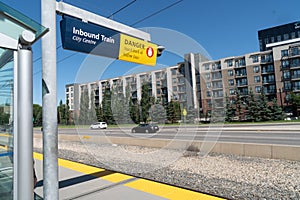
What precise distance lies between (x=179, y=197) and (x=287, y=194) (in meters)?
1.98

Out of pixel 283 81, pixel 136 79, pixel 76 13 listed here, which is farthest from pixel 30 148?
pixel 283 81

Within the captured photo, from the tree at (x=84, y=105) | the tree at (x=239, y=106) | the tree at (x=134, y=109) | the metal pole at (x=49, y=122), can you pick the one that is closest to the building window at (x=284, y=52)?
the tree at (x=239, y=106)

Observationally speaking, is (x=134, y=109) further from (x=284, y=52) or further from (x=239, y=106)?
(x=284, y=52)

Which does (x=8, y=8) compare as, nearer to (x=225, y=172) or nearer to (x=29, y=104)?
(x=29, y=104)

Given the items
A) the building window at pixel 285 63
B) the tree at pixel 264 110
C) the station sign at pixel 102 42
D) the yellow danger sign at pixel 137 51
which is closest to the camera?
the station sign at pixel 102 42

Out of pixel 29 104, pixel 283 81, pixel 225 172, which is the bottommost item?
pixel 225 172

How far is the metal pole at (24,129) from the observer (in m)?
1.85

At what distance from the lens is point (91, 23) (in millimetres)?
4332

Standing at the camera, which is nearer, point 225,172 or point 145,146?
point 225,172

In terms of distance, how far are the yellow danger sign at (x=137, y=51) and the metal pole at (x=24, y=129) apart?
2990 mm

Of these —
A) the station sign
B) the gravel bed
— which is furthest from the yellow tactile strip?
the station sign

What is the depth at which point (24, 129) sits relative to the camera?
1.86 meters

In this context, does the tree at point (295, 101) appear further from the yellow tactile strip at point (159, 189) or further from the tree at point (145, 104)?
the yellow tactile strip at point (159, 189)

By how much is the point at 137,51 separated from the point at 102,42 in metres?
1.22
